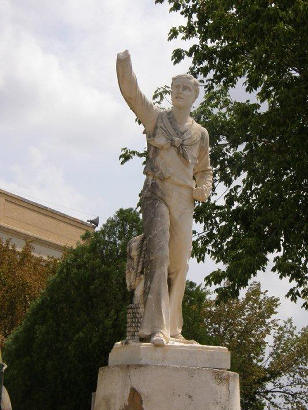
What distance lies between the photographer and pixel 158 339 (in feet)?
25.3

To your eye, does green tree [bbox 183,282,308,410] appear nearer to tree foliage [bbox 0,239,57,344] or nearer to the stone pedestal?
tree foliage [bbox 0,239,57,344]

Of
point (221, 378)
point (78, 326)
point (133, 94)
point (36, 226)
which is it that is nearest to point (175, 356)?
point (221, 378)

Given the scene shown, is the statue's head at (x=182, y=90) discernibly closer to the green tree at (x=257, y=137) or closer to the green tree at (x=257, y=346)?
the green tree at (x=257, y=137)

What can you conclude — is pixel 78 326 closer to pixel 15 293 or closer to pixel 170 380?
pixel 15 293

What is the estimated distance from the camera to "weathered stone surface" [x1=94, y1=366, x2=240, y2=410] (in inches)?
291

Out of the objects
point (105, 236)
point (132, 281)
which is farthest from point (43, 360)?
point (132, 281)

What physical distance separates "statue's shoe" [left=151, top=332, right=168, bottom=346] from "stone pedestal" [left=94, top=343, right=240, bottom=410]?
5 cm

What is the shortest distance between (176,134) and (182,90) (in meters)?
0.49

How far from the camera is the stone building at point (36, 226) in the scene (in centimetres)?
4078

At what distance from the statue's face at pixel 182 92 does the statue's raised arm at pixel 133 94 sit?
248 mm

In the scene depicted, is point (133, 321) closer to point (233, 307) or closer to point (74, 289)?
point (74, 289)

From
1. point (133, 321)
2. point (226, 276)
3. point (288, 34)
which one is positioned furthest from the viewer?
point (226, 276)

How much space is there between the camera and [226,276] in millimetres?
16812

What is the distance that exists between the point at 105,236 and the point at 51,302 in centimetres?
290
